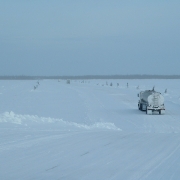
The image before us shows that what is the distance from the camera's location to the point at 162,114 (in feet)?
92.8

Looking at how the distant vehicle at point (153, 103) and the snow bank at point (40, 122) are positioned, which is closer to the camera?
the snow bank at point (40, 122)

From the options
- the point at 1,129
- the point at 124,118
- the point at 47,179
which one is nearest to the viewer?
the point at 47,179

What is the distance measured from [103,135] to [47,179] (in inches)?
275

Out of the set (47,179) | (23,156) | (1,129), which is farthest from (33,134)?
(47,179)

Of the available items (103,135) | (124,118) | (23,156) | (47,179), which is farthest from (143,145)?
(124,118)

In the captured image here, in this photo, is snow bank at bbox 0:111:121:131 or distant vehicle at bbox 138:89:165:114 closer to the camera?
snow bank at bbox 0:111:121:131

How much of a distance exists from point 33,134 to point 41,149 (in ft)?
10.3

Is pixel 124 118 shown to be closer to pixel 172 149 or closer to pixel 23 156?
pixel 172 149

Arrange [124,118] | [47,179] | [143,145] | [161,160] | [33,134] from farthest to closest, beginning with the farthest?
[124,118], [33,134], [143,145], [161,160], [47,179]

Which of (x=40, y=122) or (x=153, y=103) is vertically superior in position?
(x=153, y=103)

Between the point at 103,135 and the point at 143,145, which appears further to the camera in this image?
the point at 103,135

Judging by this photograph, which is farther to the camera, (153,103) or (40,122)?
(153,103)

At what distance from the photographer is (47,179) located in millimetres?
8477

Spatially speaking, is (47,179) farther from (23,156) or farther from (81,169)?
(23,156)
